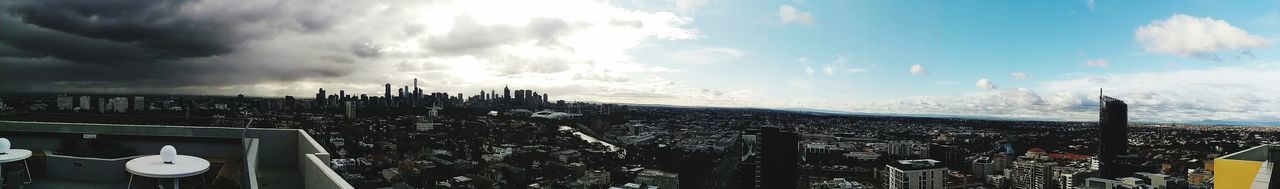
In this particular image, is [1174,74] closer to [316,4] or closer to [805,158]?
[805,158]

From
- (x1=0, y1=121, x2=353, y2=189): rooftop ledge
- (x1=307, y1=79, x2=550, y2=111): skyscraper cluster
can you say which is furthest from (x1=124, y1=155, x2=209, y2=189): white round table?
(x1=307, y1=79, x2=550, y2=111): skyscraper cluster

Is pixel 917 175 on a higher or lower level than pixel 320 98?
lower

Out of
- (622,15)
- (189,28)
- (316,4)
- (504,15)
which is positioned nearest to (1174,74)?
(622,15)

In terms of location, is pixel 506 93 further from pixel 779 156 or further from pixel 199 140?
pixel 199 140

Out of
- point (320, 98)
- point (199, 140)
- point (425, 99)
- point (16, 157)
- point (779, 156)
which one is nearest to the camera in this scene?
point (16, 157)

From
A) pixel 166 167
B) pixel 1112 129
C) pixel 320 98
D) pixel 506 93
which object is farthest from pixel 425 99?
pixel 1112 129

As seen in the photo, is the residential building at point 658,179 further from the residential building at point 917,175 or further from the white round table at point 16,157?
the white round table at point 16,157
